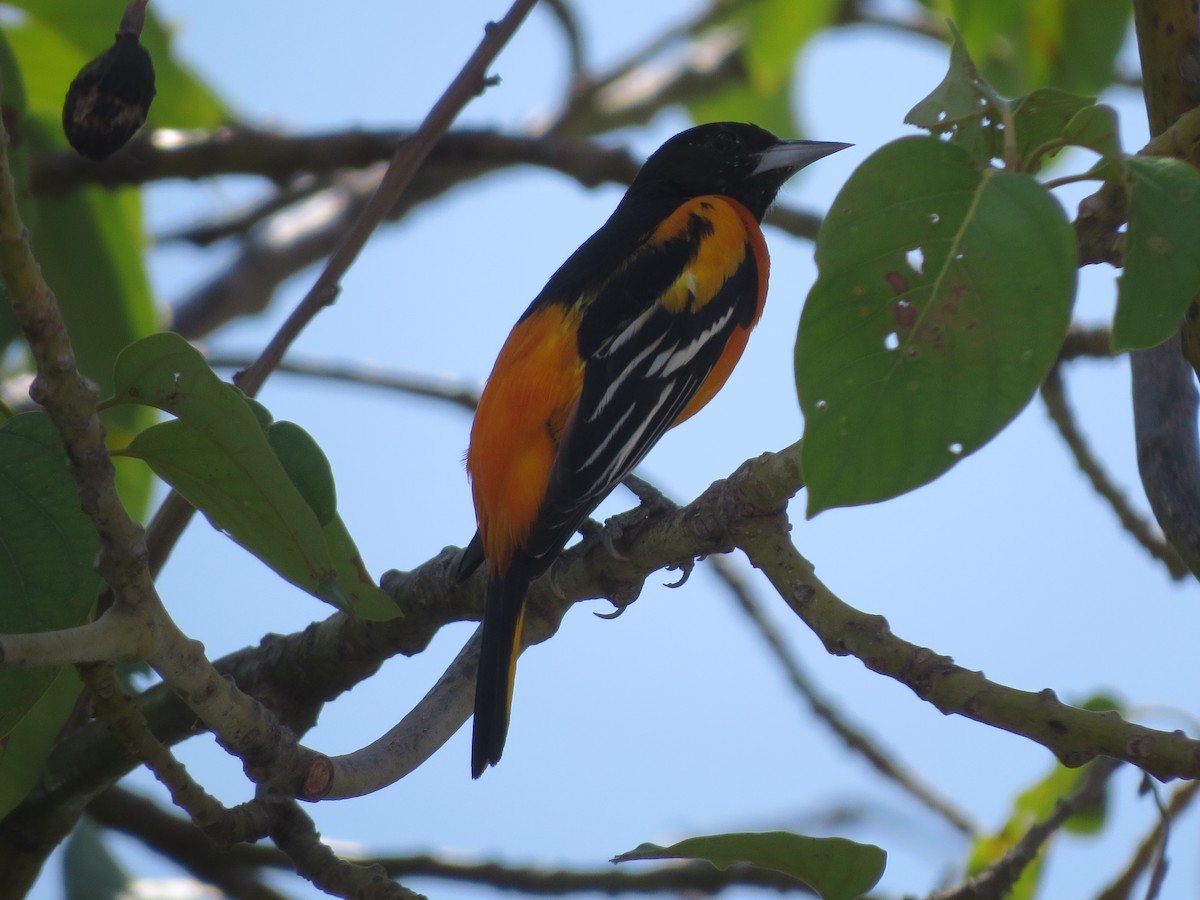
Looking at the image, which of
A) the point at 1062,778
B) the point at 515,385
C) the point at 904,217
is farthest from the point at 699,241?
the point at 904,217

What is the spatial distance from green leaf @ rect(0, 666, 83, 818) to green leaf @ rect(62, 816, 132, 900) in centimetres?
156

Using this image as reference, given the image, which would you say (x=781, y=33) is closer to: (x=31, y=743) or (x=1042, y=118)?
(x=1042, y=118)

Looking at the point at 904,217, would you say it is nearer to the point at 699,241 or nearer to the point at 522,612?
the point at 522,612

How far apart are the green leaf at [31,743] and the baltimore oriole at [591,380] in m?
0.85

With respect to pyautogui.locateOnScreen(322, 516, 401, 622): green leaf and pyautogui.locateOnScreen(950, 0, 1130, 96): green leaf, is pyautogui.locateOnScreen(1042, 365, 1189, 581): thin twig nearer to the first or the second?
pyautogui.locateOnScreen(950, 0, 1130, 96): green leaf

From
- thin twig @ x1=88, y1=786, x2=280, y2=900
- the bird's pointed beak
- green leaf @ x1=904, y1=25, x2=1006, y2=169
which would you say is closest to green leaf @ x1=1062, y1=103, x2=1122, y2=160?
green leaf @ x1=904, y1=25, x2=1006, y2=169

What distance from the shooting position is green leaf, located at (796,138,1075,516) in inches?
60.9

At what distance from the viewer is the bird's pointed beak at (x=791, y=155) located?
5055mm

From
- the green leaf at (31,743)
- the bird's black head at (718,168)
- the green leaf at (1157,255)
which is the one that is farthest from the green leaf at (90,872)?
the green leaf at (1157,255)

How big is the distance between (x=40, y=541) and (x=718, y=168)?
3.84 meters

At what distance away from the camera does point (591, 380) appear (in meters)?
3.61

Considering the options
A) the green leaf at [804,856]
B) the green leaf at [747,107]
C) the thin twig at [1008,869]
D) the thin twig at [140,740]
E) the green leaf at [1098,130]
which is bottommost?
the green leaf at [804,856]

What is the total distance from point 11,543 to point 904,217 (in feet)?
4.08

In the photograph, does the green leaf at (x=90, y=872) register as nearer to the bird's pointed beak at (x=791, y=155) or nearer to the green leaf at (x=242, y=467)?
the green leaf at (x=242, y=467)
